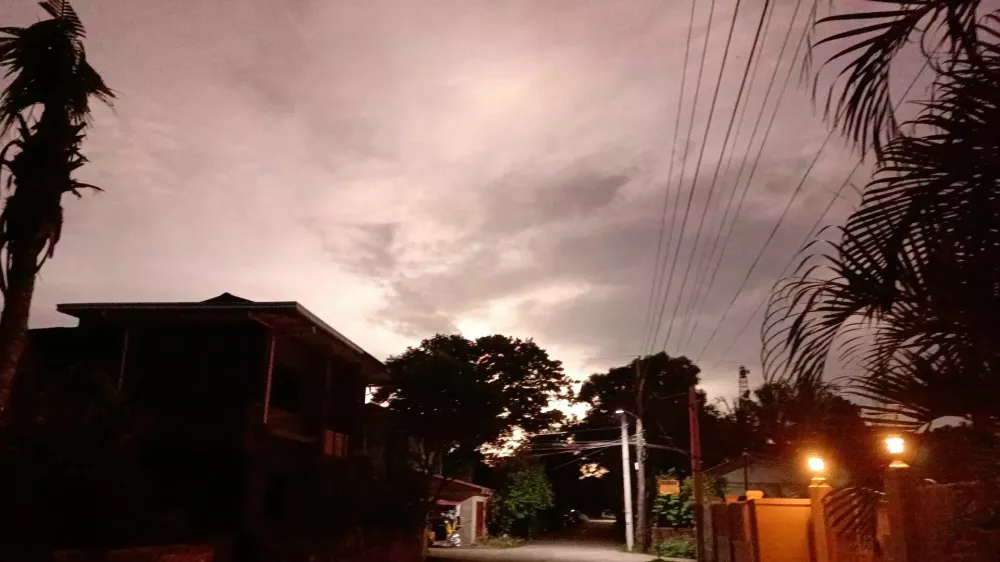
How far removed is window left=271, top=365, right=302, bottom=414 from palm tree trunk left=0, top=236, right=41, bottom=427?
7718 millimetres

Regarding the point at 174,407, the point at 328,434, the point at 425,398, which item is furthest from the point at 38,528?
the point at 425,398

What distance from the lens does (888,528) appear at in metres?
6.74

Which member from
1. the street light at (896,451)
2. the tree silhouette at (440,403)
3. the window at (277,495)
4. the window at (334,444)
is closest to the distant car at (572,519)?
the tree silhouette at (440,403)

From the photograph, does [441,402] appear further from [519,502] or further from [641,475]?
[519,502]

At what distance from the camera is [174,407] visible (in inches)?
511

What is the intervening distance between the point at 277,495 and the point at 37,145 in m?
→ 9.16

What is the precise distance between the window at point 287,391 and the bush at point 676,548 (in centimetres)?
1620

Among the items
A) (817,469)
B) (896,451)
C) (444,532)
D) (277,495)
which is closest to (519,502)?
(444,532)

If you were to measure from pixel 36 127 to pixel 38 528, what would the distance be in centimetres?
424

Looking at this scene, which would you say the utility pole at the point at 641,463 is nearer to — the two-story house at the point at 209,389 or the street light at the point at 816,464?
the two-story house at the point at 209,389

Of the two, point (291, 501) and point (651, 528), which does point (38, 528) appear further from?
point (651, 528)

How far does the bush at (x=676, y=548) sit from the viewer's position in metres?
26.5

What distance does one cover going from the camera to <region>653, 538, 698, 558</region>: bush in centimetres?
2645

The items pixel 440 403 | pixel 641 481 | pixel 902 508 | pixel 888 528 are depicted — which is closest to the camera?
pixel 902 508
